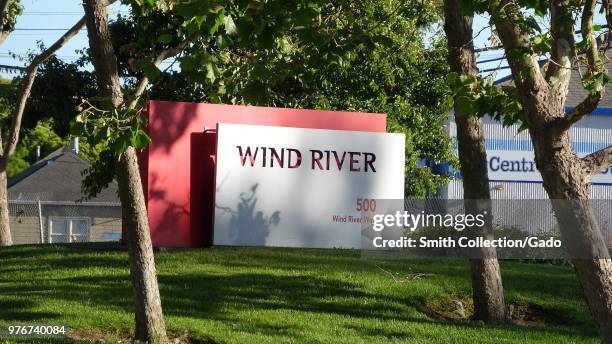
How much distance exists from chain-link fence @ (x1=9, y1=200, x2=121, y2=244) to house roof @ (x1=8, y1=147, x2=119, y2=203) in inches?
231

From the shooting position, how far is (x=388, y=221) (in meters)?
18.0

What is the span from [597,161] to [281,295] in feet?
20.6

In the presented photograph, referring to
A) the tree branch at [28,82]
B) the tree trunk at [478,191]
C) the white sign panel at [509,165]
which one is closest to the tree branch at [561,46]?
the tree trunk at [478,191]

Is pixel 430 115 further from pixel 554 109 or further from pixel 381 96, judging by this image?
pixel 554 109

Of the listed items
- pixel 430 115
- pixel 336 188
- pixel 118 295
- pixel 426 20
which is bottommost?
pixel 118 295

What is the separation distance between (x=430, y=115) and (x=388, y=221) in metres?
7.92

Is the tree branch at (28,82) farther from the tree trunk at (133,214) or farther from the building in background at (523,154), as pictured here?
the building in background at (523,154)

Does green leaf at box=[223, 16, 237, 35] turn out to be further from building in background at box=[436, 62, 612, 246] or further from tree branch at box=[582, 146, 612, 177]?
building in background at box=[436, 62, 612, 246]

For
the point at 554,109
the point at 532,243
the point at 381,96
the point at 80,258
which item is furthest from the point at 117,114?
the point at 381,96

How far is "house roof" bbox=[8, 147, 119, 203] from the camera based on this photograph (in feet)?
163

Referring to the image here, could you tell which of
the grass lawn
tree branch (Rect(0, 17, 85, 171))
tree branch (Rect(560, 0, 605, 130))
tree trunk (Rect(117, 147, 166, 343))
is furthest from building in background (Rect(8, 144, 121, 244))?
tree branch (Rect(560, 0, 605, 130))

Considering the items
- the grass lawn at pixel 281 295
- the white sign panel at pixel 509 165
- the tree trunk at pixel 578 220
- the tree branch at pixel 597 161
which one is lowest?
the grass lawn at pixel 281 295

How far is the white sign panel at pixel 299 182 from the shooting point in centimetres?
1775

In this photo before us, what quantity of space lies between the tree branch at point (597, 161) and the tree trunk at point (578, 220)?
66mm
